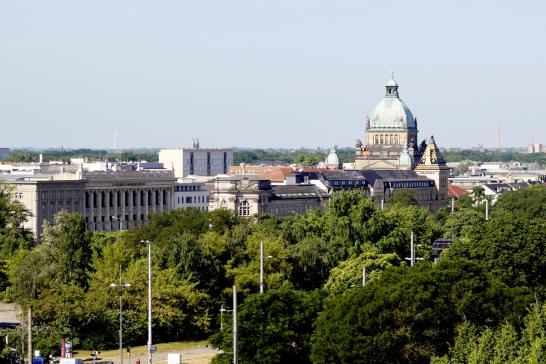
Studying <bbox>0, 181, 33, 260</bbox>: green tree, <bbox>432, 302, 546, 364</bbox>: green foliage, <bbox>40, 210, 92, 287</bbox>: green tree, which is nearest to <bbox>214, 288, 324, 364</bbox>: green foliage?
<bbox>432, 302, 546, 364</bbox>: green foliage

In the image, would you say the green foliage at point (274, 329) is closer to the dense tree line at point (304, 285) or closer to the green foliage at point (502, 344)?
the dense tree line at point (304, 285)

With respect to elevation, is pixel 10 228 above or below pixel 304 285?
above

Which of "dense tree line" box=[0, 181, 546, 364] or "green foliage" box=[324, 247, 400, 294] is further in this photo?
"green foliage" box=[324, 247, 400, 294]

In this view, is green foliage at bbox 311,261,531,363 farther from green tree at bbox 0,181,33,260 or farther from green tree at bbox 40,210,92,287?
green tree at bbox 0,181,33,260

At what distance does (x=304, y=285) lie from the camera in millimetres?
120000

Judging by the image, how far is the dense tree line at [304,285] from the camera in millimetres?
79938

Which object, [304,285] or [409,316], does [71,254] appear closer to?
[304,285]

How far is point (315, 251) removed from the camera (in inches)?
4788

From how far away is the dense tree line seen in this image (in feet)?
262

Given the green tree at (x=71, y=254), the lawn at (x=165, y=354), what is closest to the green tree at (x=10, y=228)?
the green tree at (x=71, y=254)

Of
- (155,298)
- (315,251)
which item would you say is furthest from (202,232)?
(155,298)

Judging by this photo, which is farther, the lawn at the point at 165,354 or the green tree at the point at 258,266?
the green tree at the point at 258,266

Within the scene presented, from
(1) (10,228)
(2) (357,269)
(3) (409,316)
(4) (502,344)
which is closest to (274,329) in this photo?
(3) (409,316)

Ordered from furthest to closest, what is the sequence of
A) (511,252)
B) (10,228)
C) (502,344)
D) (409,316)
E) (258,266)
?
(10,228) < (258,266) < (511,252) < (409,316) < (502,344)
